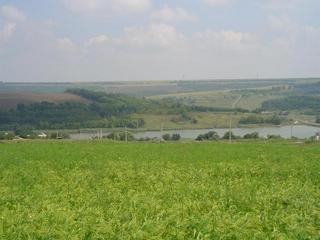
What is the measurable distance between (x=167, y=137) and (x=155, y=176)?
58.9 meters

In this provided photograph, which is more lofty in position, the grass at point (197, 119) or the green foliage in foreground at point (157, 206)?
the green foliage in foreground at point (157, 206)

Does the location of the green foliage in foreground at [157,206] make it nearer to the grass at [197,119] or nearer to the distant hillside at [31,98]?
the grass at [197,119]

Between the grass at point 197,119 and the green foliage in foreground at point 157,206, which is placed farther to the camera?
the grass at point 197,119

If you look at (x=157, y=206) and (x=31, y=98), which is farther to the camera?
(x=31, y=98)

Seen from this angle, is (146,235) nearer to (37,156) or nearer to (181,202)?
(181,202)

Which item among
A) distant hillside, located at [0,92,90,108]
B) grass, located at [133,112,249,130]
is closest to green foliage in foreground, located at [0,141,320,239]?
grass, located at [133,112,249,130]

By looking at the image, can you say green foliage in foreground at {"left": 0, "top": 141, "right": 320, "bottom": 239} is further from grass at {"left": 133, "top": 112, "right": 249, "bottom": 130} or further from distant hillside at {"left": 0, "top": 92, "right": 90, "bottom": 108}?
distant hillside at {"left": 0, "top": 92, "right": 90, "bottom": 108}

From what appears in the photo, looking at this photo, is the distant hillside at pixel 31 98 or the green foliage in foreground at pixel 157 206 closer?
the green foliage in foreground at pixel 157 206

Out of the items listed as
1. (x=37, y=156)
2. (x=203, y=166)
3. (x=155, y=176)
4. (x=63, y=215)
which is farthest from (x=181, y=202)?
(x=37, y=156)

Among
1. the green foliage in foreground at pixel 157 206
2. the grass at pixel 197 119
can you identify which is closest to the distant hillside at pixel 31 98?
the grass at pixel 197 119

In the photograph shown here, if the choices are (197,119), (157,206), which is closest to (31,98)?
(197,119)

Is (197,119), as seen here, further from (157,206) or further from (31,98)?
(157,206)

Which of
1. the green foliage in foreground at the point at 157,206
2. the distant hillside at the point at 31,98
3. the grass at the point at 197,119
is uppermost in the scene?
the green foliage in foreground at the point at 157,206

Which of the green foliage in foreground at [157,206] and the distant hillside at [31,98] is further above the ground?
the green foliage in foreground at [157,206]
